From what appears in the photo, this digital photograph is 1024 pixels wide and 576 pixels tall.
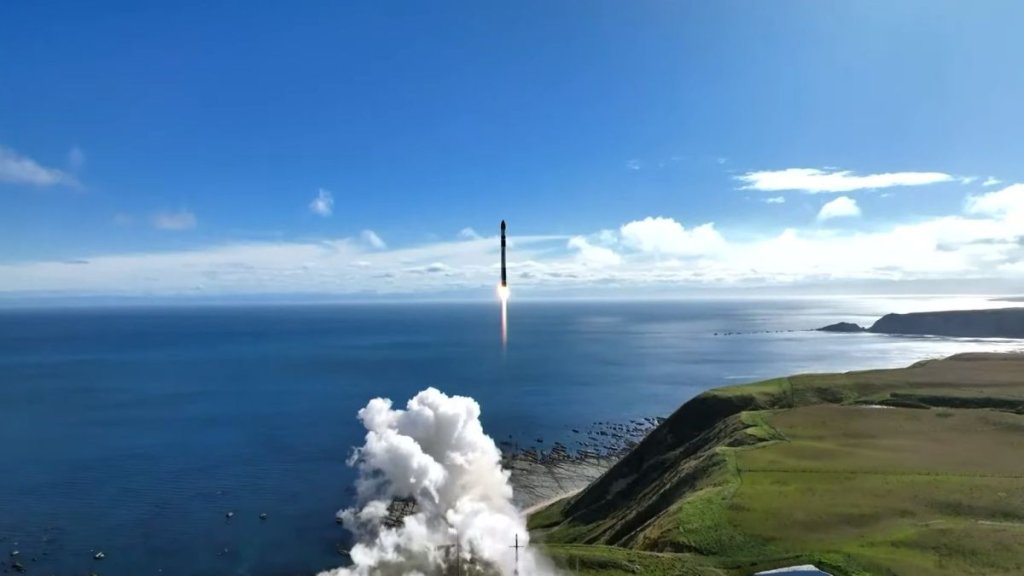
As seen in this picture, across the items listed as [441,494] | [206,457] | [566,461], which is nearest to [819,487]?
[441,494]

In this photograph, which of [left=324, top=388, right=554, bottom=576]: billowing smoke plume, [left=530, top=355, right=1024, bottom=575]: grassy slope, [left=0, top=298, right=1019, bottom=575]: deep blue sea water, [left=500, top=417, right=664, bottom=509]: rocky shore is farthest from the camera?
[left=500, top=417, right=664, bottom=509]: rocky shore

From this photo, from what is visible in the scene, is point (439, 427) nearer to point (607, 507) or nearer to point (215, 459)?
point (607, 507)

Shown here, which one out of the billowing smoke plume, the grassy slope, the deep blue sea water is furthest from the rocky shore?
the billowing smoke plume

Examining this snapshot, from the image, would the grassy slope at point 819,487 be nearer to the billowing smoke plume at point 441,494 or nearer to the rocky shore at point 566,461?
the billowing smoke plume at point 441,494

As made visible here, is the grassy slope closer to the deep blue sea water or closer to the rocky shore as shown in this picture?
the rocky shore

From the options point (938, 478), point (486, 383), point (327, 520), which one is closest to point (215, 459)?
point (327, 520)

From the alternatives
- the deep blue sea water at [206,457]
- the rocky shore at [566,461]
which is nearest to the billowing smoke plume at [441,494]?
the deep blue sea water at [206,457]

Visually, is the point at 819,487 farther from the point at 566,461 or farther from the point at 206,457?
the point at 206,457
